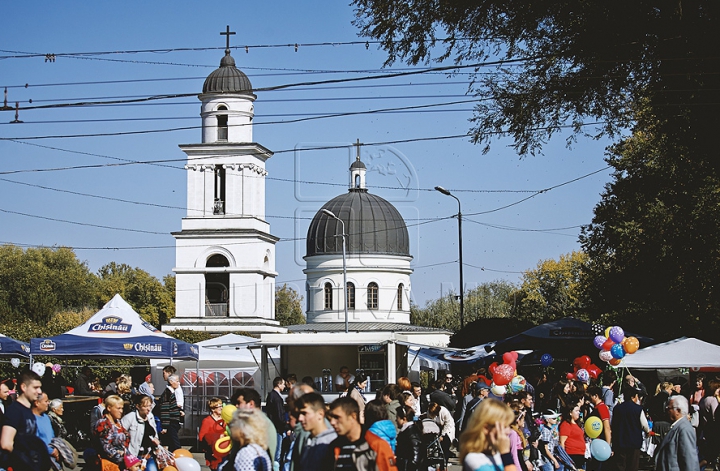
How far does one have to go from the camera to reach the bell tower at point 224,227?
194 ft

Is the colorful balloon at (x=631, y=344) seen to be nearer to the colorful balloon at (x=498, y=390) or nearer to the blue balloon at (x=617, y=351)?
the blue balloon at (x=617, y=351)

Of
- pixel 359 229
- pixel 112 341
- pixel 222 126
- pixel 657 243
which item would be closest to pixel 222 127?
pixel 222 126

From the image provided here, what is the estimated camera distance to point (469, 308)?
96312 mm

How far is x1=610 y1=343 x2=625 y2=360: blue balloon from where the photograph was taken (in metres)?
20.6

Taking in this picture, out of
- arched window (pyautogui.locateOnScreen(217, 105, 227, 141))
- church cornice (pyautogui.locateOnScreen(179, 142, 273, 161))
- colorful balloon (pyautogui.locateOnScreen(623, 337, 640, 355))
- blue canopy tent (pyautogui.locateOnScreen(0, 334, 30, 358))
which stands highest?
arched window (pyautogui.locateOnScreen(217, 105, 227, 141))

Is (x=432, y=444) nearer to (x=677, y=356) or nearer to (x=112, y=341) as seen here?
(x=677, y=356)

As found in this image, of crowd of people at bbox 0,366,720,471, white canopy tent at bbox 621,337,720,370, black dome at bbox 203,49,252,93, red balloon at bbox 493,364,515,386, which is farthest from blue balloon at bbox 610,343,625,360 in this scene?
black dome at bbox 203,49,252,93

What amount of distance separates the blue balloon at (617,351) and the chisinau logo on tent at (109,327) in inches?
415

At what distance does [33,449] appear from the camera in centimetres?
962

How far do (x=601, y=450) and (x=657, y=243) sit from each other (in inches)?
730

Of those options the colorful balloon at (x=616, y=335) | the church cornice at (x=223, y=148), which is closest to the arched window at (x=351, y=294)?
the church cornice at (x=223, y=148)

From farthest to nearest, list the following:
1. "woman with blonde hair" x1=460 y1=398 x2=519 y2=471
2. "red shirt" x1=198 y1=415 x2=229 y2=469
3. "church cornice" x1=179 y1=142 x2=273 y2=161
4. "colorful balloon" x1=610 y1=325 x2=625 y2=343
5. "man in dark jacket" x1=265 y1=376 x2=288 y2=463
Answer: "church cornice" x1=179 y1=142 x2=273 y2=161, "colorful balloon" x1=610 y1=325 x2=625 y2=343, "man in dark jacket" x1=265 y1=376 x2=288 y2=463, "red shirt" x1=198 y1=415 x2=229 y2=469, "woman with blonde hair" x1=460 y1=398 x2=519 y2=471

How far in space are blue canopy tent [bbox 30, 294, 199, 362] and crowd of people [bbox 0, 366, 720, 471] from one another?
4.99 metres

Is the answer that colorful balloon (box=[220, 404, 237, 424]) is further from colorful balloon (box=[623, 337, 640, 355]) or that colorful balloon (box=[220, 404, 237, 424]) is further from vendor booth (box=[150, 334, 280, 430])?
vendor booth (box=[150, 334, 280, 430])
